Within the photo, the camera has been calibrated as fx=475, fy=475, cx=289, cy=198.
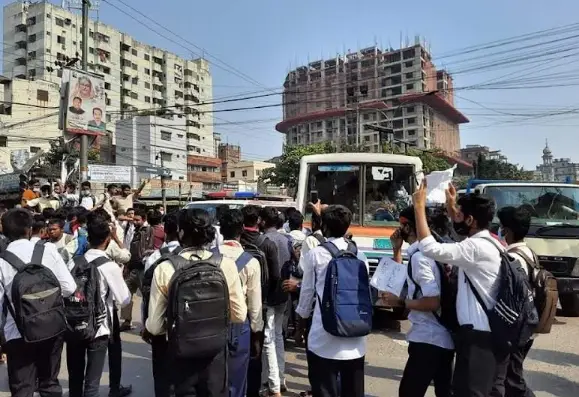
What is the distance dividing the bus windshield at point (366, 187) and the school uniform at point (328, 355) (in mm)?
4357

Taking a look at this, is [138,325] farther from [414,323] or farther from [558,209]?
[558,209]

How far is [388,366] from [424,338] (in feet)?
8.37

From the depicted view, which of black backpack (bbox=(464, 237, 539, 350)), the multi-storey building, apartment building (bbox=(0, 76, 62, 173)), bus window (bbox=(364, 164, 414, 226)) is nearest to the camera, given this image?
black backpack (bbox=(464, 237, 539, 350))

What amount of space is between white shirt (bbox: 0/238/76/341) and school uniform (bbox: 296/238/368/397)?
1763mm

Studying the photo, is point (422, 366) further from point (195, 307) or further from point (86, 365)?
point (86, 365)

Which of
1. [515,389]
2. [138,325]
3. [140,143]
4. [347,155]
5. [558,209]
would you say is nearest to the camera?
[515,389]

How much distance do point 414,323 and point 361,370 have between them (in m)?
0.48

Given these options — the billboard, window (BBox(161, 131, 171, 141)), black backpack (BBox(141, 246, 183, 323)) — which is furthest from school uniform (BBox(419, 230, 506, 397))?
window (BBox(161, 131, 171, 141))

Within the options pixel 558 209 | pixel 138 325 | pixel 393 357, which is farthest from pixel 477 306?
pixel 558 209

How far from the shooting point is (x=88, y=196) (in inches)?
445

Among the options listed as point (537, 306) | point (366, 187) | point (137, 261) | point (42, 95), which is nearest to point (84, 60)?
point (137, 261)

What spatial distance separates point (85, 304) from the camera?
3.51 m

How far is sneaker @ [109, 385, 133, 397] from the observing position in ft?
14.3

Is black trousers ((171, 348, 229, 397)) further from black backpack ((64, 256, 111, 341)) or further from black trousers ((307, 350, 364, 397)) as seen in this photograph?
black backpack ((64, 256, 111, 341))
